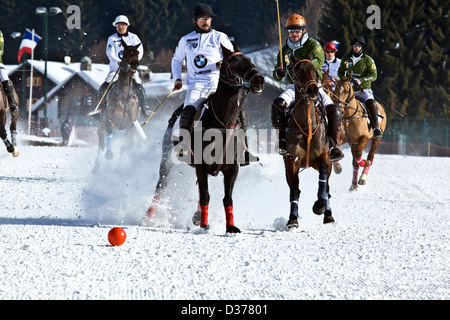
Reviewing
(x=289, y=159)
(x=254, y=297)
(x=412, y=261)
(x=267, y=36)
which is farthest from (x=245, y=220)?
(x=267, y=36)

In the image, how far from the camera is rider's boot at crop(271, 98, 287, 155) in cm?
1003

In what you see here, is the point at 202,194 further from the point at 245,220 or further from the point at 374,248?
the point at 374,248

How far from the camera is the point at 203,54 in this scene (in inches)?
382

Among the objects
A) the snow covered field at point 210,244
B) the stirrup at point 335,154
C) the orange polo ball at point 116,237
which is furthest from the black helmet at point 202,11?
the orange polo ball at point 116,237

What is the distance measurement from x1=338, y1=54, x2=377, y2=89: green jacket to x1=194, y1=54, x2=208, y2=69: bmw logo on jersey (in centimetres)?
630

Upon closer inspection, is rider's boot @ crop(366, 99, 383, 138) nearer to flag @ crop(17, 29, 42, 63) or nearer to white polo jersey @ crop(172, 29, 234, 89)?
white polo jersey @ crop(172, 29, 234, 89)

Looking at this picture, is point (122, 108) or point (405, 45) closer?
point (122, 108)

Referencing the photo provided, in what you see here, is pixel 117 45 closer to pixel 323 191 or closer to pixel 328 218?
pixel 323 191

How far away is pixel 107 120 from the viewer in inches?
669

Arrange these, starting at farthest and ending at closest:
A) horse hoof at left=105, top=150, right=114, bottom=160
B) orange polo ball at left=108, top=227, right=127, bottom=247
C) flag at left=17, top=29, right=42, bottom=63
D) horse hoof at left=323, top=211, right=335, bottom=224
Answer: flag at left=17, top=29, right=42, bottom=63 < horse hoof at left=105, top=150, right=114, bottom=160 < horse hoof at left=323, top=211, right=335, bottom=224 < orange polo ball at left=108, top=227, right=127, bottom=247

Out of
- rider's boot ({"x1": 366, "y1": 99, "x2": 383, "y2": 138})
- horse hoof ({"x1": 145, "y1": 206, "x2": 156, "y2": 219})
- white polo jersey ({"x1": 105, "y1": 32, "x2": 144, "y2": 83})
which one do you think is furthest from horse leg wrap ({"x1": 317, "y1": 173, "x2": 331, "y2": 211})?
white polo jersey ({"x1": 105, "y1": 32, "x2": 144, "y2": 83})

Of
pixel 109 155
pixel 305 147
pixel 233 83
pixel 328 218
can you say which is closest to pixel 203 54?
pixel 233 83

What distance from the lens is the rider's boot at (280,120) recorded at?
10.0 metres

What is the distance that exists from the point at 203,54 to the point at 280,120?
147 cm
